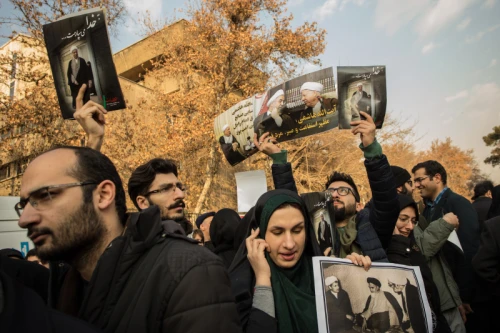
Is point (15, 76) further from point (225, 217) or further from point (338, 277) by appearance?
point (338, 277)

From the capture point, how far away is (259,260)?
5.82 ft

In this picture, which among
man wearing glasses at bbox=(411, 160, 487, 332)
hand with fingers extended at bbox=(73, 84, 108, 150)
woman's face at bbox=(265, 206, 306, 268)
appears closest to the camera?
woman's face at bbox=(265, 206, 306, 268)

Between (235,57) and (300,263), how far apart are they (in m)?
16.3

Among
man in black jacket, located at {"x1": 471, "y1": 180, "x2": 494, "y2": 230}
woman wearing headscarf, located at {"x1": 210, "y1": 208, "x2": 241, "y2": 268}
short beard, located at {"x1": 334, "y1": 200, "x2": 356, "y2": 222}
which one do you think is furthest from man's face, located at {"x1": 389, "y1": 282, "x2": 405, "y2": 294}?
man in black jacket, located at {"x1": 471, "y1": 180, "x2": 494, "y2": 230}

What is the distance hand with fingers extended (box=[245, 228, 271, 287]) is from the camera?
1.73 meters

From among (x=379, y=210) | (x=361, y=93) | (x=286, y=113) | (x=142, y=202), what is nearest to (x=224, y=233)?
(x=142, y=202)

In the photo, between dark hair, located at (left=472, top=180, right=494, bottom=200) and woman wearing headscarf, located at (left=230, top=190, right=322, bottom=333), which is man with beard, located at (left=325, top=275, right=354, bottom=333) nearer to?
woman wearing headscarf, located at (left=230, top=190, right=322, bottom=333)

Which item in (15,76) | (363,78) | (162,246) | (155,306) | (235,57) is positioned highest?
(235,57)

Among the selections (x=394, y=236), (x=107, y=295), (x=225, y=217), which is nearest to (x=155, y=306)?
(x=107, y=295)

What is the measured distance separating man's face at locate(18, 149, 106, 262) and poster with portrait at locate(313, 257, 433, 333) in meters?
1.01

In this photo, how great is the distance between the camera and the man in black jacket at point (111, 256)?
113 cm

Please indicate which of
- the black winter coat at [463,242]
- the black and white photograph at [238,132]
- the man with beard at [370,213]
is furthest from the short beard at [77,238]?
the black winter coat at [463,242]

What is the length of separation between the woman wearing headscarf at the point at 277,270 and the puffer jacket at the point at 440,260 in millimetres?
1485

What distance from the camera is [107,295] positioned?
1163 mm
